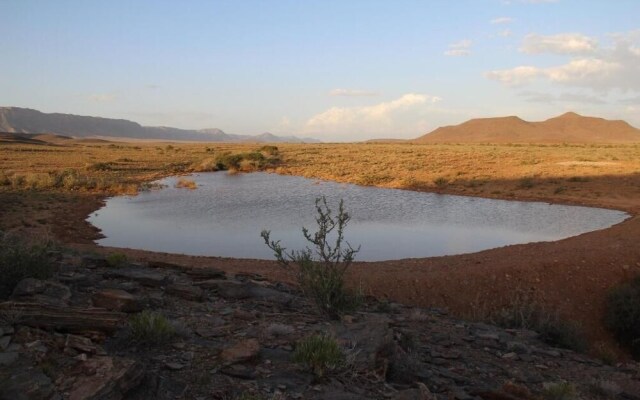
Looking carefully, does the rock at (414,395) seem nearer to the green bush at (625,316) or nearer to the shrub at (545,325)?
the shrub at (545,325)

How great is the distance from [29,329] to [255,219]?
17386 mm

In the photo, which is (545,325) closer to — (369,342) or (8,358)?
(369,342)

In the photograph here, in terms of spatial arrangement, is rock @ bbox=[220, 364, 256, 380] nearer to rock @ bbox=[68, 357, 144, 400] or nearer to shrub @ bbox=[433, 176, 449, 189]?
rock @ bbox=[68, 357, 144, 400]

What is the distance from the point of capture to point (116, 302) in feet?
19.1

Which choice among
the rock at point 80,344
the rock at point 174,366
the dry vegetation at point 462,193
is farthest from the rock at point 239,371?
the dry vegetation at point 462,193

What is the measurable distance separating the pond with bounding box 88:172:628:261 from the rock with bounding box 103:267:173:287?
755cm

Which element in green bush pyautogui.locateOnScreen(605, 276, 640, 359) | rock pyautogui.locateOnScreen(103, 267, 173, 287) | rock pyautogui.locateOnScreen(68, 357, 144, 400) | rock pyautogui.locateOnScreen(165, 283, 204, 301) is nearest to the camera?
rock pyautogui.locateOnScreen(68, 357, 144, 400)

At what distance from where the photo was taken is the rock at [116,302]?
5777 millimetres

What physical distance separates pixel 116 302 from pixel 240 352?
5.98ft

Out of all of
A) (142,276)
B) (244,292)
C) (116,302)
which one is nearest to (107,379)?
(116,302)

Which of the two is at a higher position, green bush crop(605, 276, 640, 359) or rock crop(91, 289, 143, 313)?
rock crop(91, 289, 143, 313)

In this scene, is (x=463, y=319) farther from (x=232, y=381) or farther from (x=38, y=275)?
(x=38, y=275)

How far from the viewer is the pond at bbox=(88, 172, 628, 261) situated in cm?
1706

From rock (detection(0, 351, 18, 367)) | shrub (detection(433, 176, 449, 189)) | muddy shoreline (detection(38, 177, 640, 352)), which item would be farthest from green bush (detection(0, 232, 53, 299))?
shrub (detection(433, 176, 449, 189))
